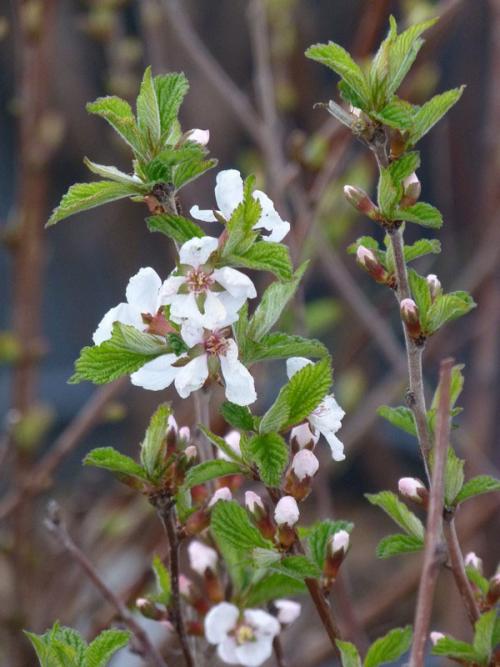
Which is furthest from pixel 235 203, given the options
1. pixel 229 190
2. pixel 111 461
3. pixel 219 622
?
pixel 219 622

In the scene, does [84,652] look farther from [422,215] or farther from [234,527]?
[422,215]

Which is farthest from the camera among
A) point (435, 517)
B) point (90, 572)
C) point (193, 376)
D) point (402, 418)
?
point (90, 572)

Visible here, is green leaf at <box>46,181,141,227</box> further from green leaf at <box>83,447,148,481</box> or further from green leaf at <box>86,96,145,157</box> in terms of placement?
green leaf at <box>83,447,148,481</box>

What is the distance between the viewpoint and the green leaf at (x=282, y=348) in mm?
733

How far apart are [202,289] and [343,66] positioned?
0.65ft

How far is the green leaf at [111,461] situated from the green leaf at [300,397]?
0.11m

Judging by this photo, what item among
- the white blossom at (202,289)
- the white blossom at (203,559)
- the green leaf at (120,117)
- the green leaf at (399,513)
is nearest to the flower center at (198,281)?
the white blossom at (202,289)

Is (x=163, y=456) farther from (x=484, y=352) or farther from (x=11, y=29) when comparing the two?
(x=11, y=29)

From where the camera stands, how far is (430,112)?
0.75m

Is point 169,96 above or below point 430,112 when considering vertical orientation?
above

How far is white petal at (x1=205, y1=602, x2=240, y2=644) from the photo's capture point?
0.80m

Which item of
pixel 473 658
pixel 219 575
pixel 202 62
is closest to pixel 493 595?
pixel 473 658

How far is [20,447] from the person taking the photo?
196cm

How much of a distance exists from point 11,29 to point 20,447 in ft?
4.60
